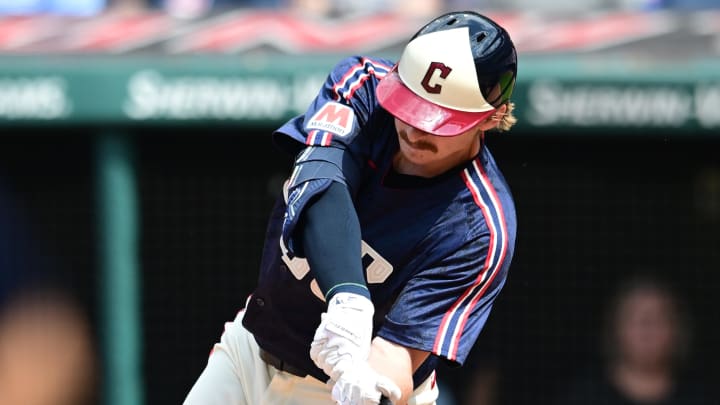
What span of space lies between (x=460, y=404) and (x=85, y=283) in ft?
4.76

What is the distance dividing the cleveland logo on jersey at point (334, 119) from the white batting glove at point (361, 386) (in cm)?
43

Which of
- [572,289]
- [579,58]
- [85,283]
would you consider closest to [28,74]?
[85,283]

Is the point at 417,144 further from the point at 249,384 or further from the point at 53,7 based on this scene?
the point at 53,7

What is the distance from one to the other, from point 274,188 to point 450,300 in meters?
2.37

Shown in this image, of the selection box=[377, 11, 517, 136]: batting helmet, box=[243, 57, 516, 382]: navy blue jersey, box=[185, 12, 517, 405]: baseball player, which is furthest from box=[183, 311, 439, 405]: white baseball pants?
box=[377, 11, 517, 136]: batting helmet

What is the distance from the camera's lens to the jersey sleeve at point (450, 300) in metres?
2.33

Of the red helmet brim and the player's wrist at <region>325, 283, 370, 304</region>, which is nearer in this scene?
the player's wrist at <region>325, 283, 370, 304</region>

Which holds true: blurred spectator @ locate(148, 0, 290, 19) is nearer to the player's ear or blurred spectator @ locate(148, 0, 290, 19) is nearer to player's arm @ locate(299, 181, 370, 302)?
the player's ear

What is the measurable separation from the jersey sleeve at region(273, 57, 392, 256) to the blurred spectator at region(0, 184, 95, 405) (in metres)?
2.44

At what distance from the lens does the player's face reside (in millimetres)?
2328

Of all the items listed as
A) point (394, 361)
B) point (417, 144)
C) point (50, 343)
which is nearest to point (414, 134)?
point (417, 144)

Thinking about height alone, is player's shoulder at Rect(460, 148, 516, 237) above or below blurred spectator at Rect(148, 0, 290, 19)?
above

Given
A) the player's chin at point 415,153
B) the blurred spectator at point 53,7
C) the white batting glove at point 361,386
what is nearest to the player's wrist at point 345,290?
the white batting glove at point 361,386

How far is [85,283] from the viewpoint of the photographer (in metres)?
4.69
